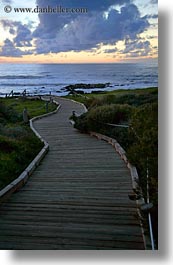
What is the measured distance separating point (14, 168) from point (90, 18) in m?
2.22

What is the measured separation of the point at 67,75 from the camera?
3.71 meters

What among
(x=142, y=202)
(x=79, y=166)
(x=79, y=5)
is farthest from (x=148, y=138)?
(x=79, y=166)

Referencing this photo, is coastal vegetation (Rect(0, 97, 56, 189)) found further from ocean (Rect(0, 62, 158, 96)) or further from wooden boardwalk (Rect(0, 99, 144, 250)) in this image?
ocean (Rect(0, 62, 158, 96))

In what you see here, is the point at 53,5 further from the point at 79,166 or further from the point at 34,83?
the point at 79,166

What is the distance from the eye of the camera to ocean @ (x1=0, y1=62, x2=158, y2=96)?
3641 mm

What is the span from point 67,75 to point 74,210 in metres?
1.28

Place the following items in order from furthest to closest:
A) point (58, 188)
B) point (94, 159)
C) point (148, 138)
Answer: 1. point (94, 159)
2. point (58, 188)
3. point (148, 138)

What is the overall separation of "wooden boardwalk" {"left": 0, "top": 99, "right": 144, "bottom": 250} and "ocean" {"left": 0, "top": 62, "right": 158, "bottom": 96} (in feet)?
3.59

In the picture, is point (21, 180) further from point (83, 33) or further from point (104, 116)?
point (104, 116)

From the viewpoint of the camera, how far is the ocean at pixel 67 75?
3.64 metres

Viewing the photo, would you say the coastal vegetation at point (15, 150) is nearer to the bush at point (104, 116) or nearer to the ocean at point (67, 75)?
the ocean at point (67, 75)

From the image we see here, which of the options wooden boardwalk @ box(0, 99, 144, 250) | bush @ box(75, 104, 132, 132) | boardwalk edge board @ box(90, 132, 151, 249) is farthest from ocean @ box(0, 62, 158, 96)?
bush @ box(75, 104, 132, 132)

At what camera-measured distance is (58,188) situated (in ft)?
13.6

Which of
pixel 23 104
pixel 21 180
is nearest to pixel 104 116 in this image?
pixel 23 104
